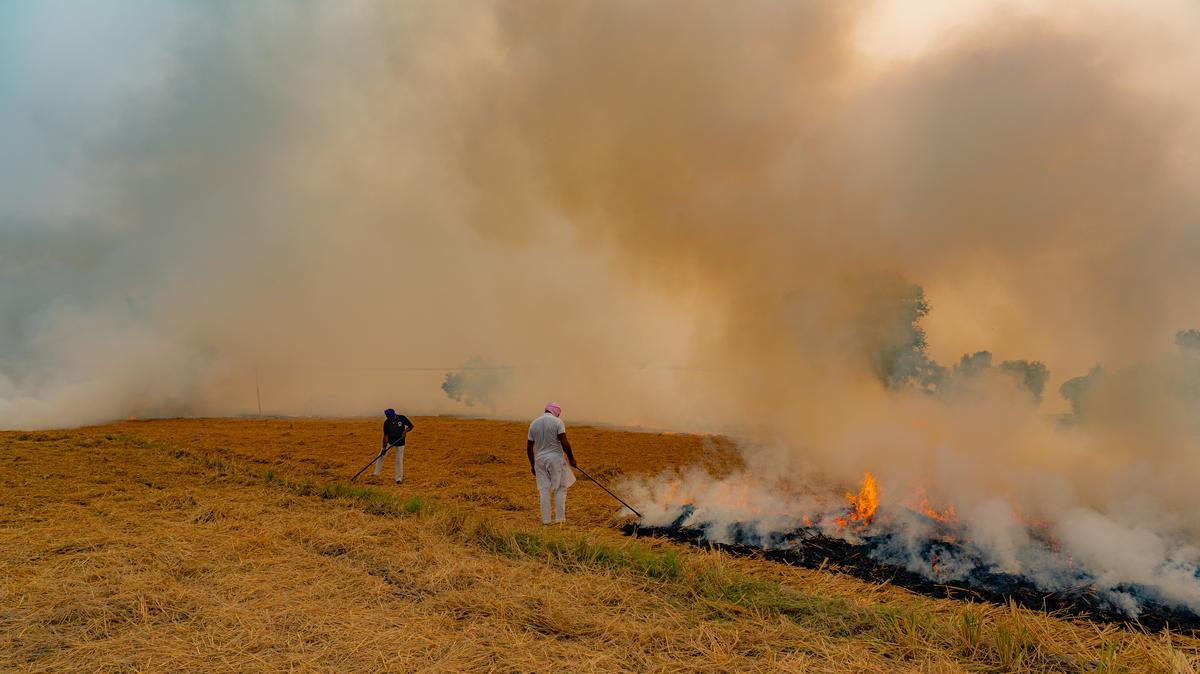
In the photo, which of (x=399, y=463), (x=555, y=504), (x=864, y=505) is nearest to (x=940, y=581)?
(x=864, y=505)

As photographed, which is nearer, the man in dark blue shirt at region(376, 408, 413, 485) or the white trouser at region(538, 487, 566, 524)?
the white trouser at region(538, 487, 566, 524)

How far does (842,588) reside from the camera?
345 inches

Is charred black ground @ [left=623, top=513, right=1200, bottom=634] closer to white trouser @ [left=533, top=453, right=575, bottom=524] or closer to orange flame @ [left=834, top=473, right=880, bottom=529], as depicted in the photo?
orange flame @ [left=834, top=473, right=880, bottom=529]

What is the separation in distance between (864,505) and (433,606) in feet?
29.8

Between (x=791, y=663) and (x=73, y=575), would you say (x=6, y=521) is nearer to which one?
(x=73, y=575)

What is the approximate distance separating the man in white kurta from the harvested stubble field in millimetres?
683

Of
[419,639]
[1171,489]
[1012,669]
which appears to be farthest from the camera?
[1171,489]

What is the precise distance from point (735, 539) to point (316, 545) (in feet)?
23.7

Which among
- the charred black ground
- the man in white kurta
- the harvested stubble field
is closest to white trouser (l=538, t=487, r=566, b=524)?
the man in white kurta

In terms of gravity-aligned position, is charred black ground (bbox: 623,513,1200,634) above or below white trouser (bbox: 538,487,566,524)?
below

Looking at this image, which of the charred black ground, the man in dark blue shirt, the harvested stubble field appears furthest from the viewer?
the man in dark blue shirt

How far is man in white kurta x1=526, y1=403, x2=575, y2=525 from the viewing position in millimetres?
12430

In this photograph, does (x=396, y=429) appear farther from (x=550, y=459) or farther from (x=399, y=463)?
(x=550, y=459)

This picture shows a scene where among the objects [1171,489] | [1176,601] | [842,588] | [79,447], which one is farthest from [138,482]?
[1171,489]
